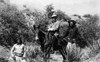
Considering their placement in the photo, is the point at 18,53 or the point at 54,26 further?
the point at 54,26

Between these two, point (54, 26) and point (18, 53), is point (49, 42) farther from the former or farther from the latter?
point (18, 53)

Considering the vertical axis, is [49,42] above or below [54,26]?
below

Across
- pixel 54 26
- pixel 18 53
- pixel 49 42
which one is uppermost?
pixel 54 26

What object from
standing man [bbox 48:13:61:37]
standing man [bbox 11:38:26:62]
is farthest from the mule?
standing man [bbox 11:38:26:62]

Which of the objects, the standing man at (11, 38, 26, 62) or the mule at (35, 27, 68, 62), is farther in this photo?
the mule at (35, 27, 68, 62)

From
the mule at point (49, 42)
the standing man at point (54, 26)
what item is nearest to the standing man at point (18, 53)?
the mule at point (49, 42)

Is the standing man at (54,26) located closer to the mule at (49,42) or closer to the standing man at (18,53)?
the mule at (49,42)

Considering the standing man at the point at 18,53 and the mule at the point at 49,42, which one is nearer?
the standing man at the point at 18,53

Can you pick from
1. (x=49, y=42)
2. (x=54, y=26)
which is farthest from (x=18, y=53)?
(x=54, y=26)

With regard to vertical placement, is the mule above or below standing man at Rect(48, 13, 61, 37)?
below

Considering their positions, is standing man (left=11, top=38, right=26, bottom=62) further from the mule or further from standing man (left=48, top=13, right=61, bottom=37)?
standing man (left=48, top=13, right=61, bottom=37)

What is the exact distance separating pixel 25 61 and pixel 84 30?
17.1 metres

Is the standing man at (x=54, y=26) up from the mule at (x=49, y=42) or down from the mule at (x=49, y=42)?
up

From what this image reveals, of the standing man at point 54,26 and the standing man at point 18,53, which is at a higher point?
the standing man at point 54,26
